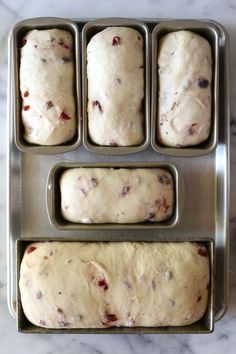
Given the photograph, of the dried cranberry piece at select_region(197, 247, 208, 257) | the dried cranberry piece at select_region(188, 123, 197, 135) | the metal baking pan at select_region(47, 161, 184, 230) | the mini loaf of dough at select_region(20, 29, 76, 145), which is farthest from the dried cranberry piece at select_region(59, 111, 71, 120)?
the dried cranberry piece at select_region(197, 247, 208, 257)

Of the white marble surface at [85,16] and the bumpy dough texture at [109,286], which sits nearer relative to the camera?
the bumpy dough texture at [109,286]

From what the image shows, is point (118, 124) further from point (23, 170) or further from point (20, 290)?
point (20, 290)

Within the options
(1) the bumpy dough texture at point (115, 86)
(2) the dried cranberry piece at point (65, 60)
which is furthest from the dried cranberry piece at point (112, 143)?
(2) the dried cranberry piece at point (65, 60)

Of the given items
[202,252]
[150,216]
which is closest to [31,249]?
[150,216]

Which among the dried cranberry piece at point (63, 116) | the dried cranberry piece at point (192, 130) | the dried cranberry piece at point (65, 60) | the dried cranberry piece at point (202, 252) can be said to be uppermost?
the dried cranberry piece at point (65, 60)

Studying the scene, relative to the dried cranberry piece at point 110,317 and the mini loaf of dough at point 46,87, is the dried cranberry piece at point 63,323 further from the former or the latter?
the mini loaf of dough at point 46,87

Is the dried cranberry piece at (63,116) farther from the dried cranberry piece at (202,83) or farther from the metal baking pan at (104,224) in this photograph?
the dried cranberry piece at (202,83)

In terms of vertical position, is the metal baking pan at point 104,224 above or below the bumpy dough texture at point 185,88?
below
